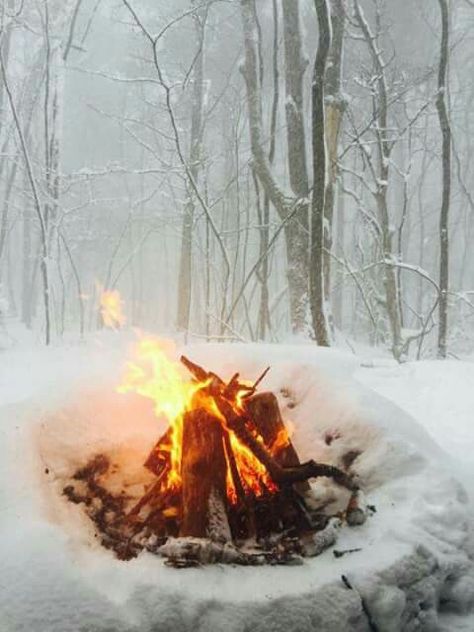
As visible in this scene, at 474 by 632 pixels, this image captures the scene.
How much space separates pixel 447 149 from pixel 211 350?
208 inches

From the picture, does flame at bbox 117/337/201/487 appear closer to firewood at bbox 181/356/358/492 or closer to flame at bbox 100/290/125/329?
firewood at bbox 181/356/358/492

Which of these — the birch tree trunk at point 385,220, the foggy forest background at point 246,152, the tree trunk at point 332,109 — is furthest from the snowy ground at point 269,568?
the birch tree trunk at point 385,220

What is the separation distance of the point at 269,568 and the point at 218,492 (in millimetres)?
505

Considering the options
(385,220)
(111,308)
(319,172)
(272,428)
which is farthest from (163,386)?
(385,220)

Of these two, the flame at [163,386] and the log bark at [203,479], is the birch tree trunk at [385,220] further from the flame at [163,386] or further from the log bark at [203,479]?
the log bark at [203,479]

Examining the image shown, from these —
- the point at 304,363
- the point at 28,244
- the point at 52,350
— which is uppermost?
the point at 28,244

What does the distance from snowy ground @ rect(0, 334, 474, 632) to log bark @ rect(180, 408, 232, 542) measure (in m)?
0.34

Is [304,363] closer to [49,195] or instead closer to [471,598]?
[471,598]

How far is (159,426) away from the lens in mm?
3154

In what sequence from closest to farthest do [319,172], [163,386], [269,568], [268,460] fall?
[269,568] → [268,460] → [163,386] → [319,172]

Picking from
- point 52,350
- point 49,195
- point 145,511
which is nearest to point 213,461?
point 145,511

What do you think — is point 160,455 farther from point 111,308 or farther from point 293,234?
point 111,308

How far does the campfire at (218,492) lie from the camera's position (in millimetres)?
2035

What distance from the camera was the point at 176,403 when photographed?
2771 millimetres
